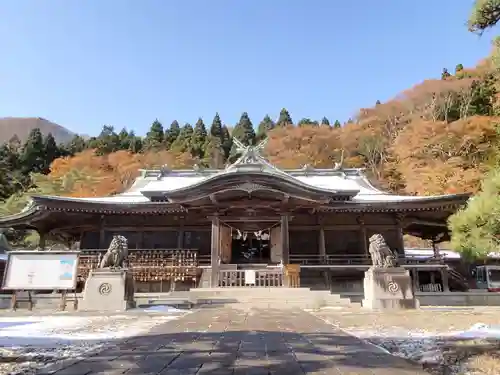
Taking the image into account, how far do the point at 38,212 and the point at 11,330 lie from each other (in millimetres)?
11895

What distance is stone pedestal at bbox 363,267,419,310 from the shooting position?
406 inches

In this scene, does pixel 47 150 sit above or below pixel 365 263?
above

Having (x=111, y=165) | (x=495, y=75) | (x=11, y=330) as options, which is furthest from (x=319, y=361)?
(x=111, y=165)

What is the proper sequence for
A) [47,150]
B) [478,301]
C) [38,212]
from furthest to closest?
[47,150], [38,212], [478,301]

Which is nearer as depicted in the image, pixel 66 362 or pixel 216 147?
pixel 66 362

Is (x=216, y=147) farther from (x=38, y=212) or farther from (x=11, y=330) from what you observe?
(x=11, y=330)

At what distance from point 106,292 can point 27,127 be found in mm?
143228

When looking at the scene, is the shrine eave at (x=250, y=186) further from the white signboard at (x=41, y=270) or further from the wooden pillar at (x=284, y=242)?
the white signboard at (x=41, y=270)

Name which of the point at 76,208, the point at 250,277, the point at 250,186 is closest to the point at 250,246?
the point at 250,186

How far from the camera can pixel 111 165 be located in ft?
136

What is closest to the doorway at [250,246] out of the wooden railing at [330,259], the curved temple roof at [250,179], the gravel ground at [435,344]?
the wooden railing at [330,259]

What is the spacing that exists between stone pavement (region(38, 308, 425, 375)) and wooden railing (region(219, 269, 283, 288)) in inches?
350

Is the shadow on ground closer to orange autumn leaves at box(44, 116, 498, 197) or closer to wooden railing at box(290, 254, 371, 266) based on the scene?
wooden railing at box(290, 254, 371, 266)

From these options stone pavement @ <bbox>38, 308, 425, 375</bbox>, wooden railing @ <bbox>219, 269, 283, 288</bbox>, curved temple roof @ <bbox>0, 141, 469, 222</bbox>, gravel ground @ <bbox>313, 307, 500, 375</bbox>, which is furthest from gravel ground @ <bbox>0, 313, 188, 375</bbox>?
curved temple roof @ <bbox>0, 141, 469, 222</bbox>
